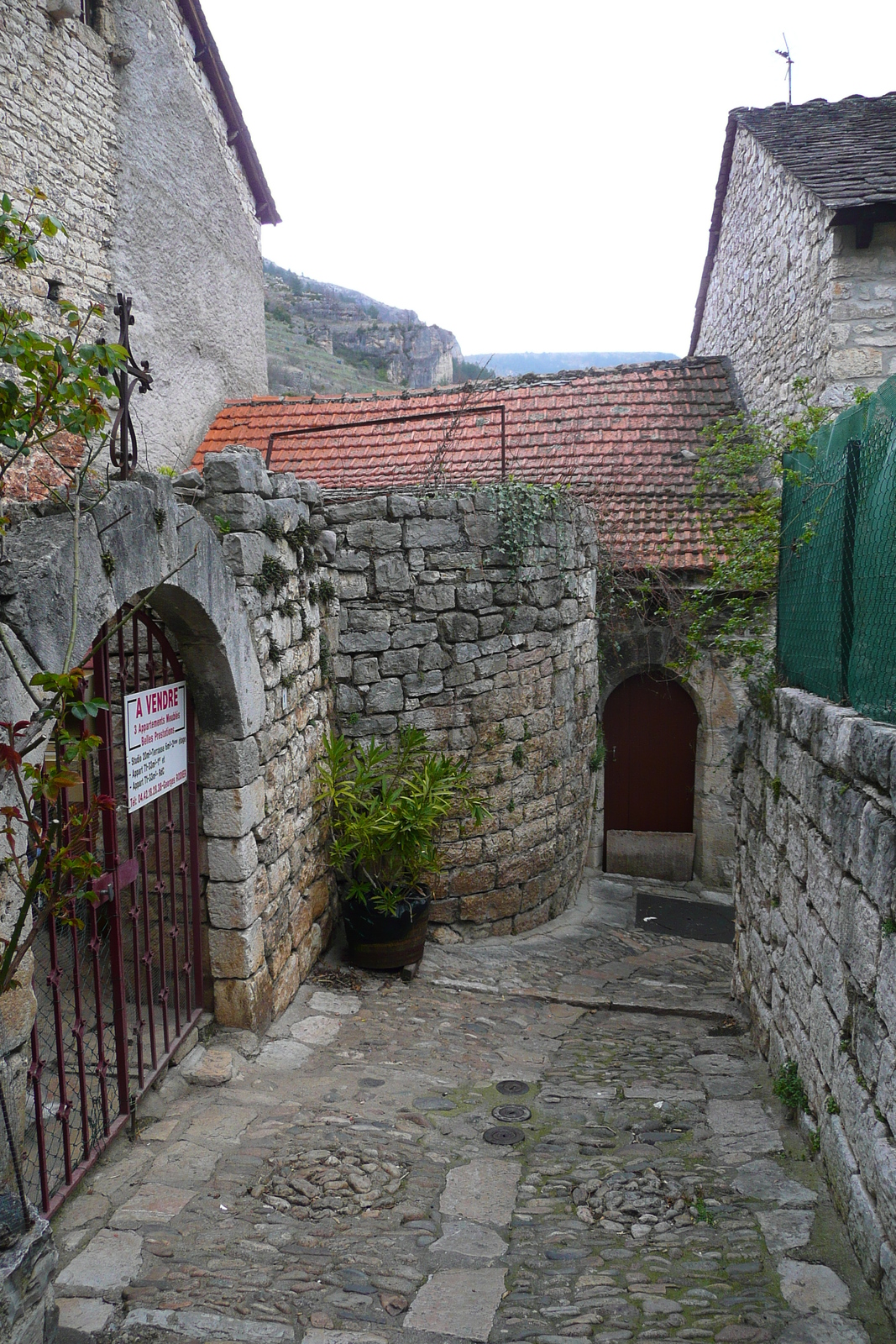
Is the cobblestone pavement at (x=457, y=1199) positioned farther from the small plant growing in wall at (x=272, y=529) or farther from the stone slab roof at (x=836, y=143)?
the stone slab roof at (x=836, y=143)

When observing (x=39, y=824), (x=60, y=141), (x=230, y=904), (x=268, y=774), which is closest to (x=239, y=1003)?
(x=230, y=904)

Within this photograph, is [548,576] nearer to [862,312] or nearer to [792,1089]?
[862,312]

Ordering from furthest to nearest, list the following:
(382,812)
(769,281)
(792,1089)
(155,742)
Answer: (769,281) < (382,812) < (155,742) < (792,1089)

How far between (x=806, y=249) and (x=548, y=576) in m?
3.70

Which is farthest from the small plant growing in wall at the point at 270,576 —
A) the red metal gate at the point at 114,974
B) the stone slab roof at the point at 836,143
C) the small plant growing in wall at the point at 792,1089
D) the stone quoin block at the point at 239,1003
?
the stone slab roof at the point at 836,143

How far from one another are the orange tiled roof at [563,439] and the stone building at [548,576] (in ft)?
0.06

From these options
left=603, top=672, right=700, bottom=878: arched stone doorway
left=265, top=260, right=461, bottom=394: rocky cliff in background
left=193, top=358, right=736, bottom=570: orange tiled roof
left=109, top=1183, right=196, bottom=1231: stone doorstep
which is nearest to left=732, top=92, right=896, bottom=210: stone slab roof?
left=193, top=358, right=736, bottom=570: orange tiled roof

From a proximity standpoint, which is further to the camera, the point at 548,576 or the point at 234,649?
the point at 548,576

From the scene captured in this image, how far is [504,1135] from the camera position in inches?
142

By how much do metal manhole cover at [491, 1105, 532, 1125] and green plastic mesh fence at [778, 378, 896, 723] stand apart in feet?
7.07

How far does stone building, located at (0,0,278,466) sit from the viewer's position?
7547 millimetres

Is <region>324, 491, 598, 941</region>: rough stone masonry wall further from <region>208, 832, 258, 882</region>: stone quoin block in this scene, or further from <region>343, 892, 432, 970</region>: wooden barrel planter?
<region>208, 832, 258, 882</region>: stone quoin block

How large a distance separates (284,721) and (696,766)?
4.97m

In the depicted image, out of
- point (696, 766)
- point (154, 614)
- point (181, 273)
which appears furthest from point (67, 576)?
point (181, 273)
